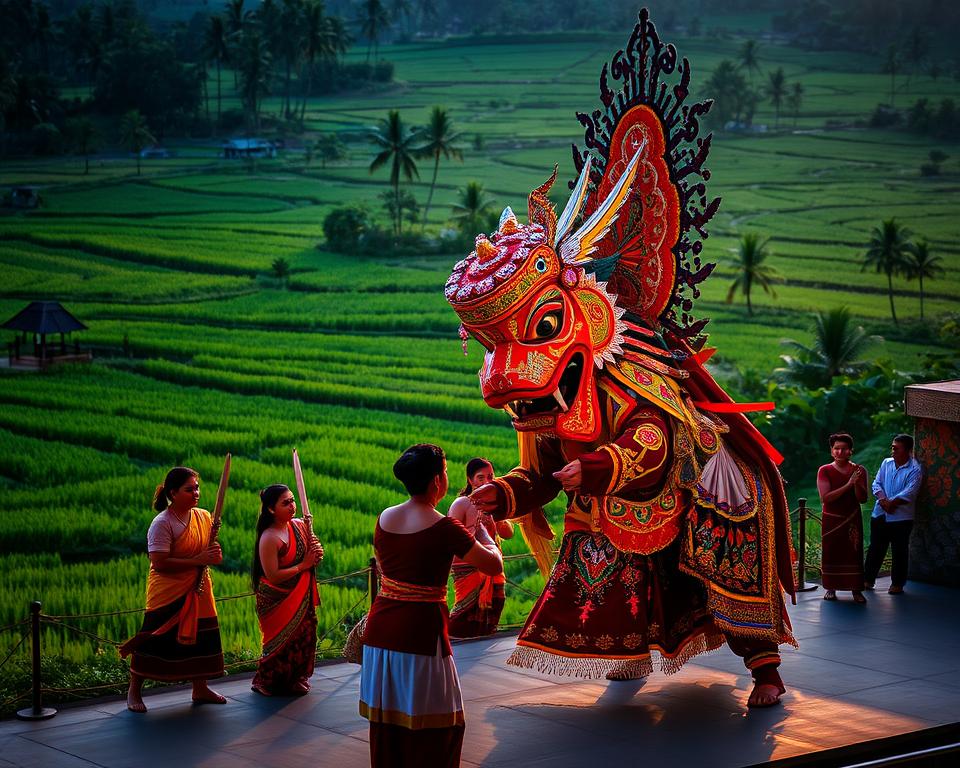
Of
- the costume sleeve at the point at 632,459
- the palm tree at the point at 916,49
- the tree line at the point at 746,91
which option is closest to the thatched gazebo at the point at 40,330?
the costume sleeve at the point at 632,459

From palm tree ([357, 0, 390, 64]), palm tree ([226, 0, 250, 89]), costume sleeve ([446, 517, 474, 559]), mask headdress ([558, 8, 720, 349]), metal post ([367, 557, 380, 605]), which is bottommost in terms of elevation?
metal post ([367, 557, 380, 605])

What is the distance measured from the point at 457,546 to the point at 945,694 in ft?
8.40

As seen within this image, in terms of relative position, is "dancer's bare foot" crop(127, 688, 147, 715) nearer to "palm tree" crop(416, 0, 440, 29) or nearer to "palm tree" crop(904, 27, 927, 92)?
"palm tree" crop(416, 0, 440, 29)

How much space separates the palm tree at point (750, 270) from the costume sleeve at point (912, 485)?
11.4m

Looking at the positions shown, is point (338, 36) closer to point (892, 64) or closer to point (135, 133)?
point (135, 133)

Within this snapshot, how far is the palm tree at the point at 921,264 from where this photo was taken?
1911cm

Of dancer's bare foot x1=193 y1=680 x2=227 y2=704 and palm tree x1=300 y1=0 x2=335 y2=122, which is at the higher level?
palm tree x1=300 y1=0 x2=335 y2=122

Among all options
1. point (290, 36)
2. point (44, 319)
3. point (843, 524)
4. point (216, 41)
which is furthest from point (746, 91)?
point (843, 524)

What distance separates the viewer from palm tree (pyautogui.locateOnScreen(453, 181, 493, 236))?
1938cm

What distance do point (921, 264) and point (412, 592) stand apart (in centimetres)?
1607

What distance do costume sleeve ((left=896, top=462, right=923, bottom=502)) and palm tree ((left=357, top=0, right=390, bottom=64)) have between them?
1309 centimetres

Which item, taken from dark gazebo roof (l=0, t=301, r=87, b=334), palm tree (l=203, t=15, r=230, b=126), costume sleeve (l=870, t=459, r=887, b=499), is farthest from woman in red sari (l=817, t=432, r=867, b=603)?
palm tree (l=203, t=15, r=230, b=126)

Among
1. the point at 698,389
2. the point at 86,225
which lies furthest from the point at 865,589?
the point at 86,225

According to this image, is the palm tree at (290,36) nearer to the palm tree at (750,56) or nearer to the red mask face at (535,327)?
the palm tree at (750,56)
